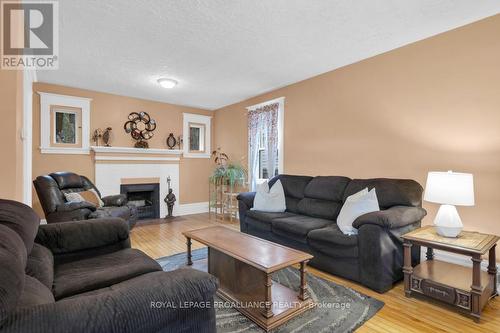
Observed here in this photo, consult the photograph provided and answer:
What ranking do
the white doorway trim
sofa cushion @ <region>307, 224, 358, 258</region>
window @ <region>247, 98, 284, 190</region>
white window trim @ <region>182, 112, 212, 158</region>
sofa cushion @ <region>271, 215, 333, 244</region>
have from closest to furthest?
sofa cushion @ <region>307, 224, 358, 258</region>
the white doorway trim
sofa cushion @ <region>271, 215, 333, 244</region>
window @ <region>247, 98, 284, 190</region>
white window trim @ <region>182, 112, 212, 158</region>

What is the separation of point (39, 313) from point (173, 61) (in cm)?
326

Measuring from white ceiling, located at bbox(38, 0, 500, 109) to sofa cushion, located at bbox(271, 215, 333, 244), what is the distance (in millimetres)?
2067

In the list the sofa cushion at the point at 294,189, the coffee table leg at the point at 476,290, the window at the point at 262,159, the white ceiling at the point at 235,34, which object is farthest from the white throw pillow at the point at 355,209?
the window at the point at 262,159

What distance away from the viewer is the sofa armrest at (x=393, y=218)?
7.53 feet

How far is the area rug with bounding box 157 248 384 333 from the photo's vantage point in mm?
1834

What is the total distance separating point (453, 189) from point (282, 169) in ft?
8.92

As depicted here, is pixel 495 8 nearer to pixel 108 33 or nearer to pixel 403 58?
pixel 403 58

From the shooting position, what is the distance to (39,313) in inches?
33.4

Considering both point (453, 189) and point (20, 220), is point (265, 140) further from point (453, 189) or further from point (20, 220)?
point (20, 220)

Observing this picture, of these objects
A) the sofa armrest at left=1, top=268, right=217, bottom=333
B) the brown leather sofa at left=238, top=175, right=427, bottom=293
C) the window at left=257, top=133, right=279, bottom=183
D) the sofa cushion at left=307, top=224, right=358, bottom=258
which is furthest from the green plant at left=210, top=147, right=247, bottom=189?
the sofa armrest at left=1, top=268, right=217, bottom=333

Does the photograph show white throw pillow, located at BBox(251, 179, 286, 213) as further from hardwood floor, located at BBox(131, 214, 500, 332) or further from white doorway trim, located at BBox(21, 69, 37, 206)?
white doorway trim, located at BBox(21, 69, 37, 206)

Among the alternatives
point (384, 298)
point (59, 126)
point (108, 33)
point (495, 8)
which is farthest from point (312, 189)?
point (59, 126)

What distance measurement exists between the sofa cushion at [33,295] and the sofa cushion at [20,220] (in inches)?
9.8

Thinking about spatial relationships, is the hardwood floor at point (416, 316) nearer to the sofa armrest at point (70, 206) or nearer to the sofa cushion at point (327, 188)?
the sofa cushion at point (327, 188)
